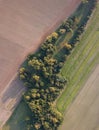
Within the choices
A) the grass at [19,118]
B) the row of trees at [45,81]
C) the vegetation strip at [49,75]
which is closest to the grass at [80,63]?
the vegetation strip at [49,75]

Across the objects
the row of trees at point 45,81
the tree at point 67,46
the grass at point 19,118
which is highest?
the tree at point 67,46

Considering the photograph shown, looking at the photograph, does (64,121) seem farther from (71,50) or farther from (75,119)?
(71,50)

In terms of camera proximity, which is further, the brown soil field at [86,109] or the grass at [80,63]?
the brown soil field at [86,109]

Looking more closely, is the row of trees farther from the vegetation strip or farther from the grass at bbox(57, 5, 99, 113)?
the grass at bbox(57, 5, 99, 113)

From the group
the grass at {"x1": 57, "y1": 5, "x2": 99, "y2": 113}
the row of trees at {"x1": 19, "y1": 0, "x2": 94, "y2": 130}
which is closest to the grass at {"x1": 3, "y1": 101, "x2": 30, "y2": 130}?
the row of trees at {"x1": 19, "y1": 0, "x2": 94, "y2": 130}

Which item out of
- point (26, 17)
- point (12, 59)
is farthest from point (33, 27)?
point (12, 59)

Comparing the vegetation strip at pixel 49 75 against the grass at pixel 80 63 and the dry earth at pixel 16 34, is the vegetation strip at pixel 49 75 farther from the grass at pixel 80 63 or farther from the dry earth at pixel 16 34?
the dry earth at pixel 16 34

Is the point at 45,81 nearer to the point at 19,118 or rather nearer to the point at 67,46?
the point at 67,46
